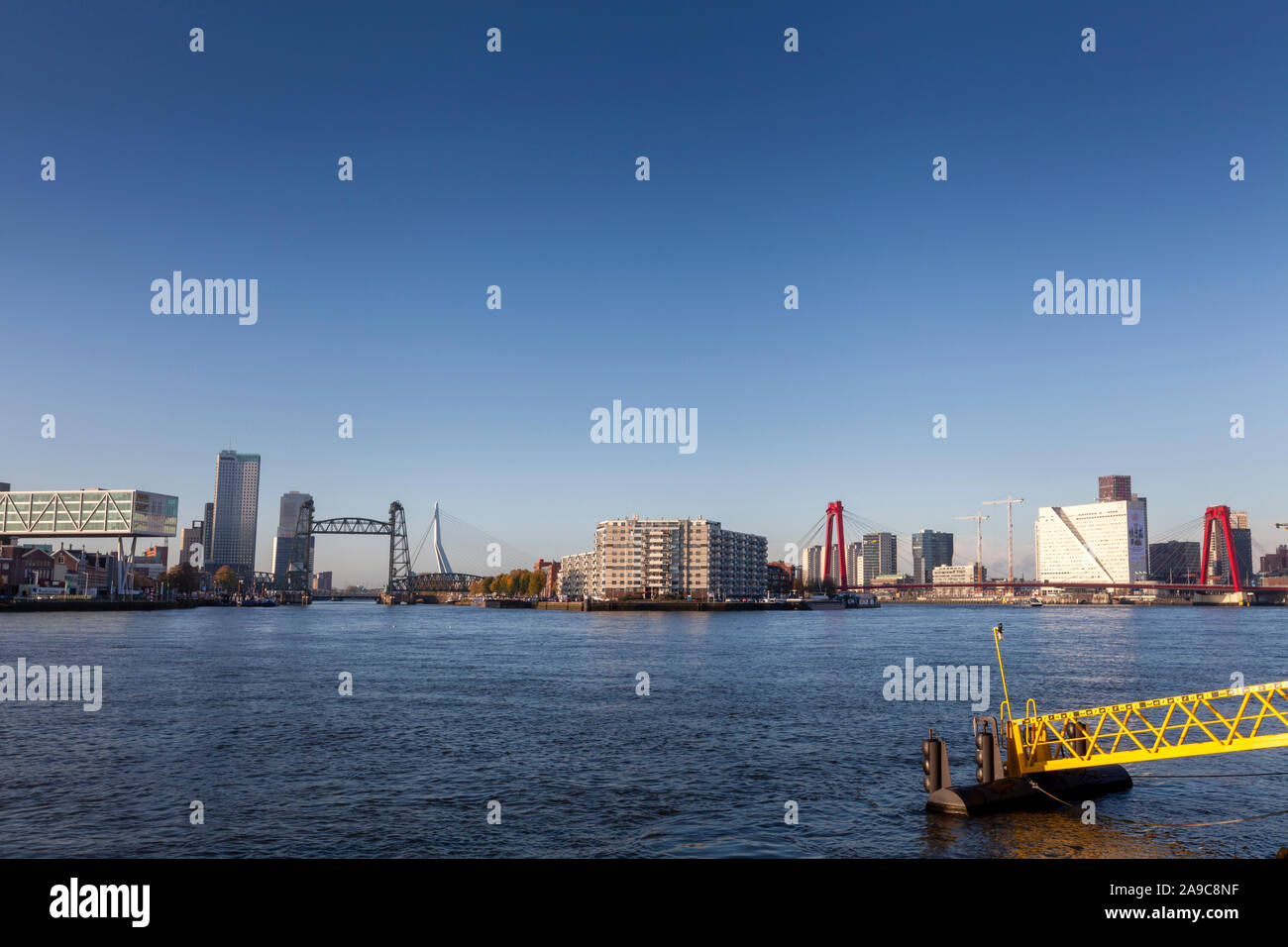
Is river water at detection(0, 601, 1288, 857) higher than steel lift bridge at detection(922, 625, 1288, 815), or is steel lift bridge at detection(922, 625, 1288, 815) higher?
steel lift bridge at detection(922, 625, 1288, 815)

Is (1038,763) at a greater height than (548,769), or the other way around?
(1038,763)

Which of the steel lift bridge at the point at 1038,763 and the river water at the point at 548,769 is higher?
the steel lift bridge at the point at 1038,763

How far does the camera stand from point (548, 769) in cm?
2683

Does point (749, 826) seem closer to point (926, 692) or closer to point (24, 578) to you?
point (926, 692)

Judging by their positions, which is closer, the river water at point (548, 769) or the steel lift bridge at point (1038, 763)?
the river water at point (548, 769)

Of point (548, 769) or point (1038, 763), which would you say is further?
point (548, 769)

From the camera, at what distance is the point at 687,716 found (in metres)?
37.7

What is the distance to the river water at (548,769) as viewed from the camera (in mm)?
19625

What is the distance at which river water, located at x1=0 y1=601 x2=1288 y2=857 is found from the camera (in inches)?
773

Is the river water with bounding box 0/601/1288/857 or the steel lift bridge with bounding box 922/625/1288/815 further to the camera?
the steel lift bridge with bounding box 922/625/1288/815
